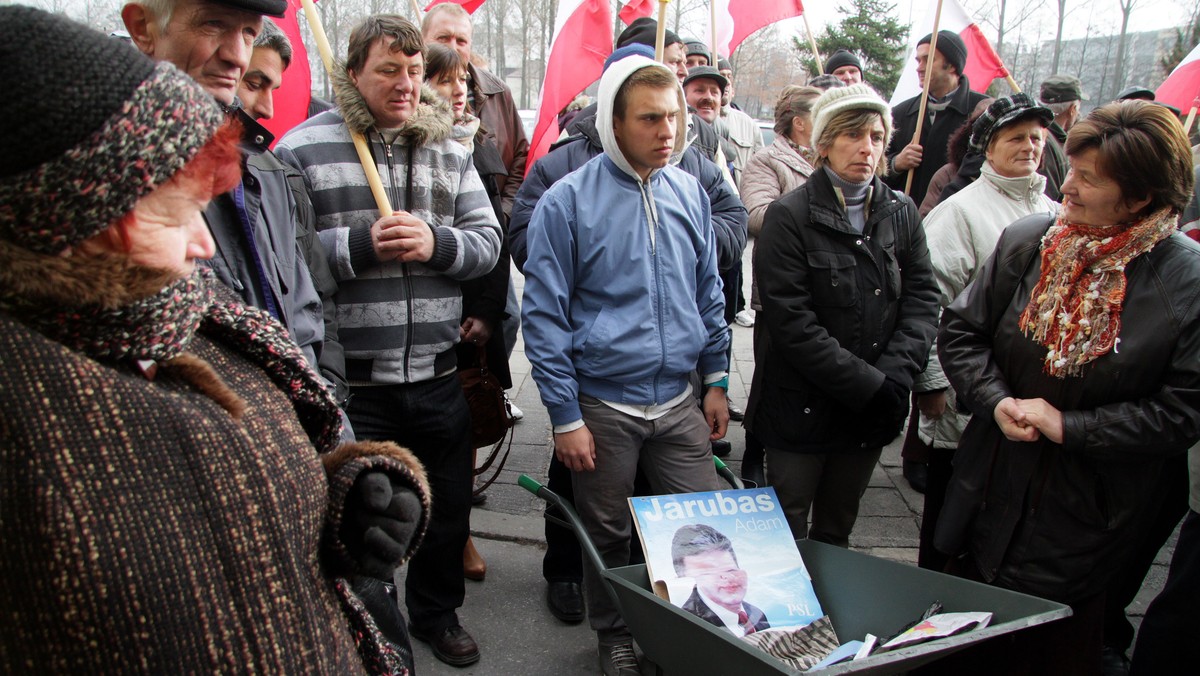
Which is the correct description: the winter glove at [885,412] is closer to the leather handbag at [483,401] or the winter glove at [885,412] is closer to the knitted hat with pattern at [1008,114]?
the knitted hat with pattern at [1008,114]

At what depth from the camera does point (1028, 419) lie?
235 centimetres

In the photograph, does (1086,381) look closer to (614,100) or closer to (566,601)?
(614,100)

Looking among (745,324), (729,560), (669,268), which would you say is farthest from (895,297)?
(745,324)

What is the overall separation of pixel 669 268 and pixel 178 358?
182cm

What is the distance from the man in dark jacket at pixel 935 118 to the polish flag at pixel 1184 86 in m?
1.11

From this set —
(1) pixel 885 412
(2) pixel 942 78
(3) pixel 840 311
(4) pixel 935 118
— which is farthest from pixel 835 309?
(2) pixel 942 78

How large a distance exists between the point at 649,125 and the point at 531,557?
2049 mm

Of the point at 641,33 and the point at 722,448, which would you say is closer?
the point at 722,448

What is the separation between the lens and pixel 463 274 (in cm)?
283

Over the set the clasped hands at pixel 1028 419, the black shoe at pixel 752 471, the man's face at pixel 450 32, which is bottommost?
the black shoe at pixel 752 471

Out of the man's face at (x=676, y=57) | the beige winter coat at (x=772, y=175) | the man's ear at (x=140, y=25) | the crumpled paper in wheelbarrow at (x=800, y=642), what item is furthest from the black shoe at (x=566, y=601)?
the man's face at (x=676, y=57)

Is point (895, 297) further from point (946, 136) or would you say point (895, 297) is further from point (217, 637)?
point (946, 136)

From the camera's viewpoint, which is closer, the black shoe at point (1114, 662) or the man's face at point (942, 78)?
the black shoe at point (1114, 662)

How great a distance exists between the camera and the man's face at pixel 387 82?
8.86 ft
